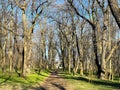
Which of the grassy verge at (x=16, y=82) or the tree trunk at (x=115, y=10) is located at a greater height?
the tree trunk at (x=115, y=10)

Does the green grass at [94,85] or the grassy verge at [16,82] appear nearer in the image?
the grassy verge at [16,82]

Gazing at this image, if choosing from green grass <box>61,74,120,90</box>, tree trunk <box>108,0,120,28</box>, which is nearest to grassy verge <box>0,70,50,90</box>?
green grass <box>61,74,120,90</box>

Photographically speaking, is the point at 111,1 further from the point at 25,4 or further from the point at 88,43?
the point at 88,43

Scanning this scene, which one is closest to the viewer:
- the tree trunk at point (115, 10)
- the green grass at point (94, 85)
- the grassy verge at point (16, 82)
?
the tree trunk at point (115, 10)

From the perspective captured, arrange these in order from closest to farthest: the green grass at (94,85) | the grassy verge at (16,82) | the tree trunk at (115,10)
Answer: the tree trunk at (115,10)
the grassy verge at (16,82)
the green grass at (94,85)

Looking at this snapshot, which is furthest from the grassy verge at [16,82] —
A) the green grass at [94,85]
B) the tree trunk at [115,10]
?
the tree trunk at [115,10]

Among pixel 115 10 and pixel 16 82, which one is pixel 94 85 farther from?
pixel 115 10

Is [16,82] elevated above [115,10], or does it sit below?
below

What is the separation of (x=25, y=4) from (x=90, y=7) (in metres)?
10.3

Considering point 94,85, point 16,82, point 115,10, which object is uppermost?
point 115,10

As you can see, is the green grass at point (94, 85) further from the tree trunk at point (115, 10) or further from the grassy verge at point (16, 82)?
the tree trunk at point (115, 10)

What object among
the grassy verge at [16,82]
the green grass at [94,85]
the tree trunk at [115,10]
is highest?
the tree trunk at [115,10]

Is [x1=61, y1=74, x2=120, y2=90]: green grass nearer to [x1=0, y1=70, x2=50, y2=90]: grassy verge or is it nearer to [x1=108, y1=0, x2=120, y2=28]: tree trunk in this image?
[x1=0, y1=70, x2=50, y2=90]: grassy verge

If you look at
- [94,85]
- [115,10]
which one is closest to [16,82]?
[94,85]
